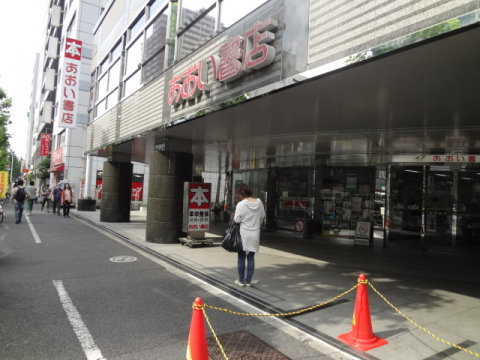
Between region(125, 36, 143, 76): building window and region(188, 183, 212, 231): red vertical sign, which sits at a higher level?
region(125, 36, 143, 76): building window

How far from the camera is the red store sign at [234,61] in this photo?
587cm

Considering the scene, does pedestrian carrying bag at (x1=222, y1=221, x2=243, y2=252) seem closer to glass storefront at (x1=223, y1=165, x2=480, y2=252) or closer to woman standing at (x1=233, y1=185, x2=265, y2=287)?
woman standing at (x1=233, y1=185, x2=265, y2=287)

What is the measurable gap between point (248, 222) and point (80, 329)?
289 cm

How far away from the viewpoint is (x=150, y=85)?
36.3 feet

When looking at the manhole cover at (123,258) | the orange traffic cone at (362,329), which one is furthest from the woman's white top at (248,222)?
the manhole cover at (123,258)

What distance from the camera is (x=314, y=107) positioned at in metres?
6.61

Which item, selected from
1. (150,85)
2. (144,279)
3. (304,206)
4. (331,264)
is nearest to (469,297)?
(331,264)

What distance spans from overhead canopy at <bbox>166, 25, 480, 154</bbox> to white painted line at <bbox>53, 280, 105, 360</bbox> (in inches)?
173

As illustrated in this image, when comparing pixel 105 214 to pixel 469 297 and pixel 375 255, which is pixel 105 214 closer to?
pixel 375 255

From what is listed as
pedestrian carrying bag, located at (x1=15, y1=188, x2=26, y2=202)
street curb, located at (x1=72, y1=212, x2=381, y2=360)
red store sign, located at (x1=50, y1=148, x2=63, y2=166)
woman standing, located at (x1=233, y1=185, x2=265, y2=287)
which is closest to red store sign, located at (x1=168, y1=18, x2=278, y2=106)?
woman standing, located at (x1=233, y1=185, x2=265, y2=287)

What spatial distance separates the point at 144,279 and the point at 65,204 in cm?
1441

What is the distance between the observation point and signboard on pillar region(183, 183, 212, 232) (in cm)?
998

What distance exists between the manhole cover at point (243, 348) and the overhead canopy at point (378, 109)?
3.58 m

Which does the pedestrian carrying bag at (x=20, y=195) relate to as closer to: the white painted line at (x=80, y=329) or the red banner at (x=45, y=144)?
the white painted line at (x=80, y=329)
